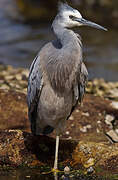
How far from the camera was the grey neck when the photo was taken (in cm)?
566

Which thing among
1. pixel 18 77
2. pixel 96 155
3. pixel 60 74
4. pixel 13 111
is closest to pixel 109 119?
pixel 13 111

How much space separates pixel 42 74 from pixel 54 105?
17.8 inches

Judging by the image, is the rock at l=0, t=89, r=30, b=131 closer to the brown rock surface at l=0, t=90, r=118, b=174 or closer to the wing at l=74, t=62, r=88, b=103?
the brown rock surface at l=0, t=90, r=118, b=174

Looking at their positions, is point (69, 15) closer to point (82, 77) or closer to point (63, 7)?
point (63, 7)

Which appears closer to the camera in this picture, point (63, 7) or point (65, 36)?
point (65, 36)

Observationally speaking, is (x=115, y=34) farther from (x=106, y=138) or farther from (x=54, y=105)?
(x=54, y=105)

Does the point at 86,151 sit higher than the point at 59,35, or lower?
lower

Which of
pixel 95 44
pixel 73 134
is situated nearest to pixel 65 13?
pixel 73 134

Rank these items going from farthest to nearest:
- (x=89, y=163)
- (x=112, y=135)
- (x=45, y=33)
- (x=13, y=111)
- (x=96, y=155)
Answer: (x=45, y=33) → (x=13, y=111) → (x=112, y=135) → (x=96, y=155) → (x=89, y=163)

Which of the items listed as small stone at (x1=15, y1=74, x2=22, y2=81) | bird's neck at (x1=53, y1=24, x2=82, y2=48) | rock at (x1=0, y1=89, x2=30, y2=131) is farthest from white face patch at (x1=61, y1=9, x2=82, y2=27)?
small stone at (x1=15, y1=74, x2=22, y2=81)

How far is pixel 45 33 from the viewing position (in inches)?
674

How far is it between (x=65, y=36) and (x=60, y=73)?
0.50 metres

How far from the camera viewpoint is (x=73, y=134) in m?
7.34

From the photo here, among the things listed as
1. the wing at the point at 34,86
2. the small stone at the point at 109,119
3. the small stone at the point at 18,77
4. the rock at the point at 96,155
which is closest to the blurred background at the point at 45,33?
the small stone at the point at 18,77
